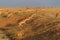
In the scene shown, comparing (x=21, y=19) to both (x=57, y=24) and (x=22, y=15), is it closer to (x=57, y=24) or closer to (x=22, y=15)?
(x=22, y=15)

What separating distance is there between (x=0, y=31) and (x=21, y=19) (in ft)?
7.57

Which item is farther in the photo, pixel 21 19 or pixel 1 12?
pixel 1 12

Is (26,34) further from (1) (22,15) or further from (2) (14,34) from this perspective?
(1) (22,15)

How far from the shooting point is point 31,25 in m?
21.8

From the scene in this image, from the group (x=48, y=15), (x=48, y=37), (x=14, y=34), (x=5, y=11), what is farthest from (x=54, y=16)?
(x=5, y=11)

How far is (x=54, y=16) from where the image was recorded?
71.8 ft

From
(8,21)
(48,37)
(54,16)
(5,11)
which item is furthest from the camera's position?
(5,11)

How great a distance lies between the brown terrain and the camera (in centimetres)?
2062

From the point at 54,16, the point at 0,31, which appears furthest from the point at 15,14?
the point at 54,16

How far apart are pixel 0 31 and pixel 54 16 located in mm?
5003

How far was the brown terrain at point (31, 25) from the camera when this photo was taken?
20625 millimetres

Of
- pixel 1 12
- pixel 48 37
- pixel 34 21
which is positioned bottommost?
pixel 48 37

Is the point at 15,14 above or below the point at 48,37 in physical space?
above

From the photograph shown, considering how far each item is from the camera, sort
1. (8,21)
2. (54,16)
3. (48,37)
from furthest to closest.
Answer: (8,21)
(54,16)
(48,37)
